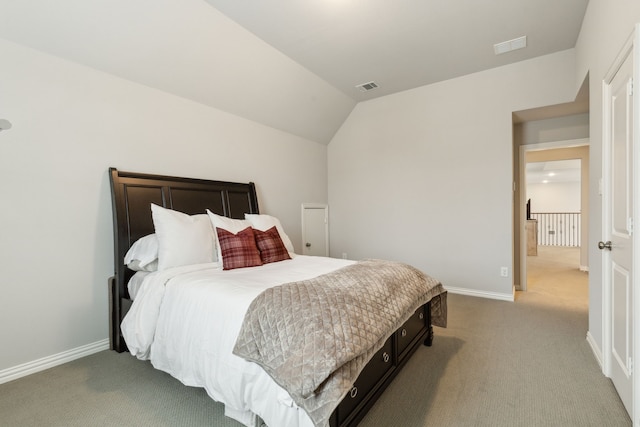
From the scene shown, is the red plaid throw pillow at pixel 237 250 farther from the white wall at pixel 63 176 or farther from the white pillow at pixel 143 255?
the white wall at pixel 63 176

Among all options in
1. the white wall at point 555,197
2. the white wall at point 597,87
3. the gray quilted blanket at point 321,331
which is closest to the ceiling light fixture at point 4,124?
the gray quilted blanket at point 321,331

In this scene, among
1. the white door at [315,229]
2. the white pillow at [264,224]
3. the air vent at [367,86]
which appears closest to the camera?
the white pillow at [264,224]

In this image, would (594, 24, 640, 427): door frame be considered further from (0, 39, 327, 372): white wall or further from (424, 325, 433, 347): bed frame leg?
(0, 39, 327, 372): white wall

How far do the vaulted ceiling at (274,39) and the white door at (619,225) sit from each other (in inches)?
54.9

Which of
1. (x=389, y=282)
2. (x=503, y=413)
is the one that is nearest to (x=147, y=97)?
(x=389, y=282)

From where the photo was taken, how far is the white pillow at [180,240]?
2410mm

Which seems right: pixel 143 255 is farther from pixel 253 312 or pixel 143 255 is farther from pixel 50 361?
pixel 253 312

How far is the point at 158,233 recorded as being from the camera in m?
2.48

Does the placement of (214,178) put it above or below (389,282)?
above

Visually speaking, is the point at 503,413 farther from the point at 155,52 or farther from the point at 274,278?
the point at 155,52

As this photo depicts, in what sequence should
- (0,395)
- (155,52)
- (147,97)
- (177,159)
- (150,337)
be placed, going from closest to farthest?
(0,395)
(150,337)
(155,52)
(147,97)
(177,159)

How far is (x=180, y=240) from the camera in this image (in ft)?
8.16

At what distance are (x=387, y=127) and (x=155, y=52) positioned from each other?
128 inches

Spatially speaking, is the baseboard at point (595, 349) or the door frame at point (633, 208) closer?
the door frame at point (633, 208)
